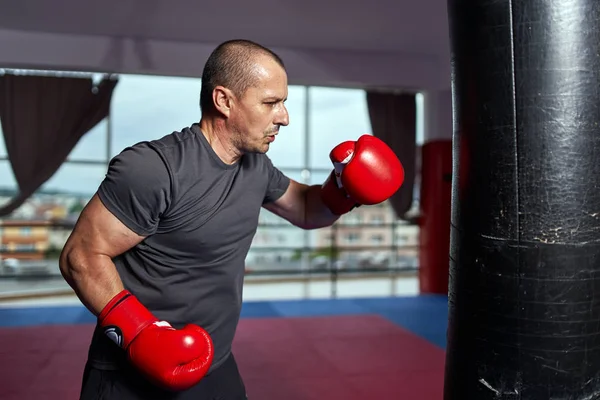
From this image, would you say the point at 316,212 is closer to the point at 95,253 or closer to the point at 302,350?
the point at 95,253

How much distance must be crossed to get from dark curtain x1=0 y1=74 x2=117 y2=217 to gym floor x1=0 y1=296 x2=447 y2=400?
128cm

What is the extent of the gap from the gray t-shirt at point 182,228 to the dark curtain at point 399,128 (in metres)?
4.26

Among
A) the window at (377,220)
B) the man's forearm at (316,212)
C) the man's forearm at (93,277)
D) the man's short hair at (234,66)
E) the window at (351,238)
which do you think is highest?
the man's short hair at (234,66)

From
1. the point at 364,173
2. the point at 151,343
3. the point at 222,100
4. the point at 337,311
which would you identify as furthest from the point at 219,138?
the point at 337,311

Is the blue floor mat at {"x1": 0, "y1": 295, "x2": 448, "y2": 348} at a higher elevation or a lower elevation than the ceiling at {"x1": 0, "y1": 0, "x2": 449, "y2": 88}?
lower

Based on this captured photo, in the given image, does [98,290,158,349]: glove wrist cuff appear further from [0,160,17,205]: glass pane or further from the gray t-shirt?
[0,160,17,205]: glass pane

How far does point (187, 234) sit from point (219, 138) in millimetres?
255

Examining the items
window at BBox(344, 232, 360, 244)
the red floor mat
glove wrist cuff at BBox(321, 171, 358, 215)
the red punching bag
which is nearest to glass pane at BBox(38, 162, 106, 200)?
the red floor mat

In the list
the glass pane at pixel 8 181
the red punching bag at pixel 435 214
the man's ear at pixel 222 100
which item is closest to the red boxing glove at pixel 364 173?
the man's ear at pixel 222 100

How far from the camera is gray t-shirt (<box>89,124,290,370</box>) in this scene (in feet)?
3.37

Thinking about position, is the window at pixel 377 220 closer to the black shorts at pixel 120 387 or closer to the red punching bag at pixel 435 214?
the red punching bag at pixel 435 214

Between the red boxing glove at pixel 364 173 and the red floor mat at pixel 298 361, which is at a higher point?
the red boxing glove at pixel 364 173

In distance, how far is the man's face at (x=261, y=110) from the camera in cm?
113

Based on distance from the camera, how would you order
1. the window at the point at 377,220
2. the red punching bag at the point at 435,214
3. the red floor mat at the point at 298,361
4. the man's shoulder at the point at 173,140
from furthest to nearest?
the window at the point at 377,220 → the red punching bag at the point at 435,214 → the red floor mat at the point at 298,361 → the man's shoulder at the point at 173,140
